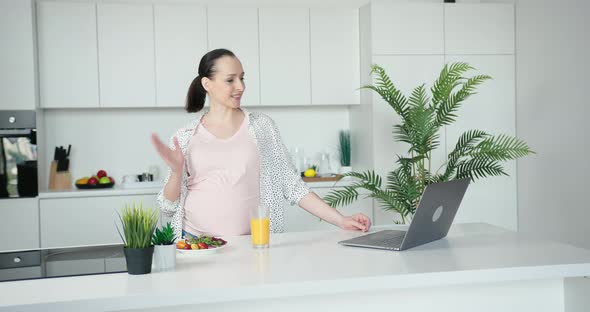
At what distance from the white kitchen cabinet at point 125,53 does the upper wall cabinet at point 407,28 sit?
63.3 inches

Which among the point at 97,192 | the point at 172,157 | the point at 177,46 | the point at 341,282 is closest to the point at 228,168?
the point at 172,157

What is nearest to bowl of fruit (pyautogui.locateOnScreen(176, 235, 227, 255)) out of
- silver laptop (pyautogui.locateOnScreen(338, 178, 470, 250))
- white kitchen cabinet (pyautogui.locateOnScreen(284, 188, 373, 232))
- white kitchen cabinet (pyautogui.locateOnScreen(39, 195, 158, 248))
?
silver laptop (pyautogui.locateOnScreen(338, 178, 470, 250))

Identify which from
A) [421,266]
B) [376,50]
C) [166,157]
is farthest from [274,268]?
[376,50]

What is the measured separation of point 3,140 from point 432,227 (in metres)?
3.28

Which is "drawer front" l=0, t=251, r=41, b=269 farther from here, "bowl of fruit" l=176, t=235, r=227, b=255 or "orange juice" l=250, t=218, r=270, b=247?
"orange juice" l=250, t=218, r=270, b=247

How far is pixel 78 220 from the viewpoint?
4.32 m

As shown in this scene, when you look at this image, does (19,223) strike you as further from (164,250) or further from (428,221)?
(428,221)

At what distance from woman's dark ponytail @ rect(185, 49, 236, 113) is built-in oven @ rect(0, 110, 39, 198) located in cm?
202

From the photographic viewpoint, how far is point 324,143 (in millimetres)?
5199

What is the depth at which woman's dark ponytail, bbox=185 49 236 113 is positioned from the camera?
8.51 feet

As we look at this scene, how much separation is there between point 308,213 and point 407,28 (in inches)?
59.4

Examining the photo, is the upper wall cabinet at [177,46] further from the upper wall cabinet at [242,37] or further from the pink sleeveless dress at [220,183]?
the pink sleeveless dress at [220,183]

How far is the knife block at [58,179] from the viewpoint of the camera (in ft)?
15.1

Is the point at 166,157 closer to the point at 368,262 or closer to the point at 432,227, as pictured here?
the point at 368,262
